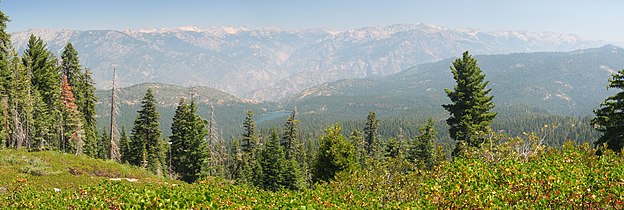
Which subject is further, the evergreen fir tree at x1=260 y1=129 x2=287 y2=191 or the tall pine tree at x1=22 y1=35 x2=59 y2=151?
the evergreen fir tree at x1=260 y1=129 x2=287 y2=191

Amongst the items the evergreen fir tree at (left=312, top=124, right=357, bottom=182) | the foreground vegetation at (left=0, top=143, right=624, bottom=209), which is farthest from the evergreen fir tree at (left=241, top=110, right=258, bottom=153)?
the foreground vegetation at (left=0, top=143, right=624, bottom=209)

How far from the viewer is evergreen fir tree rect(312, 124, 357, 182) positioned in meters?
37.0

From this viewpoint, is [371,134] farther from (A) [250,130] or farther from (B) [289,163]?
(A) [250,130]

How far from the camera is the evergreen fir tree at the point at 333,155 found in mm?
37000

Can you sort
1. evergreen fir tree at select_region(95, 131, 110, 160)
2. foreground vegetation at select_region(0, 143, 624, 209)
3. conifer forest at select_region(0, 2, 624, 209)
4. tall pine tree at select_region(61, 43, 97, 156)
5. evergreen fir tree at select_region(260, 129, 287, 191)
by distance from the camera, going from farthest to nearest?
→ evergreen fir tree at select_region(95, 131, 110, 160) < evergreen fir tree at select_region(260, 129, 287, 191) < tall pine tree at select_region(61, 43, 97, 156) < conifer forest at select_region(0, 2, 624, 209) < foreground vegetation at select_region(0, 143, 624, 209)

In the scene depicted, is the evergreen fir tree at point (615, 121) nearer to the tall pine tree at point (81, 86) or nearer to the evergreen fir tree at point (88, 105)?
the tall pine tree at point (81, 86)

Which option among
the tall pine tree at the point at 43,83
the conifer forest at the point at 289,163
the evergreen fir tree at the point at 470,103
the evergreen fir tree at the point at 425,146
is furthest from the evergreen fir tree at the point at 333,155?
the tall pine tree at the point at 43,83

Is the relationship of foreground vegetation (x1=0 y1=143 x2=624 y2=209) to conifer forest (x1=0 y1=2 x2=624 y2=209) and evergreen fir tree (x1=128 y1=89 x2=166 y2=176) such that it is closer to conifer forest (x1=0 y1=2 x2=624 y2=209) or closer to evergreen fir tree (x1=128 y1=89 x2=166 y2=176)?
conifer forest (x1=0 y1=2 x2=624 y2=209)

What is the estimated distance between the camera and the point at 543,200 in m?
9.52

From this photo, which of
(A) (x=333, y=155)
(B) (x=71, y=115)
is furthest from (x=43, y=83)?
(A) (x=333, y=155)

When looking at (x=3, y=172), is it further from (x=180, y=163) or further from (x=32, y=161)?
(x=180, y=163)

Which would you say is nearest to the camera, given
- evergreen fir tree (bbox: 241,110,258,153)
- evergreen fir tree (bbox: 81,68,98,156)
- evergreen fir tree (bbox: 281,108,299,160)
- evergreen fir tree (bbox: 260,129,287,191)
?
evergreen fir tree (bbox: 260,129,287,191)

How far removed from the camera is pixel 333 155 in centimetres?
3703

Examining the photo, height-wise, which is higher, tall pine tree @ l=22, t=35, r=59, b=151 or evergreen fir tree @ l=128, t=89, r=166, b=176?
tall pine tree @ l=22, t=35, r=59, b=151
